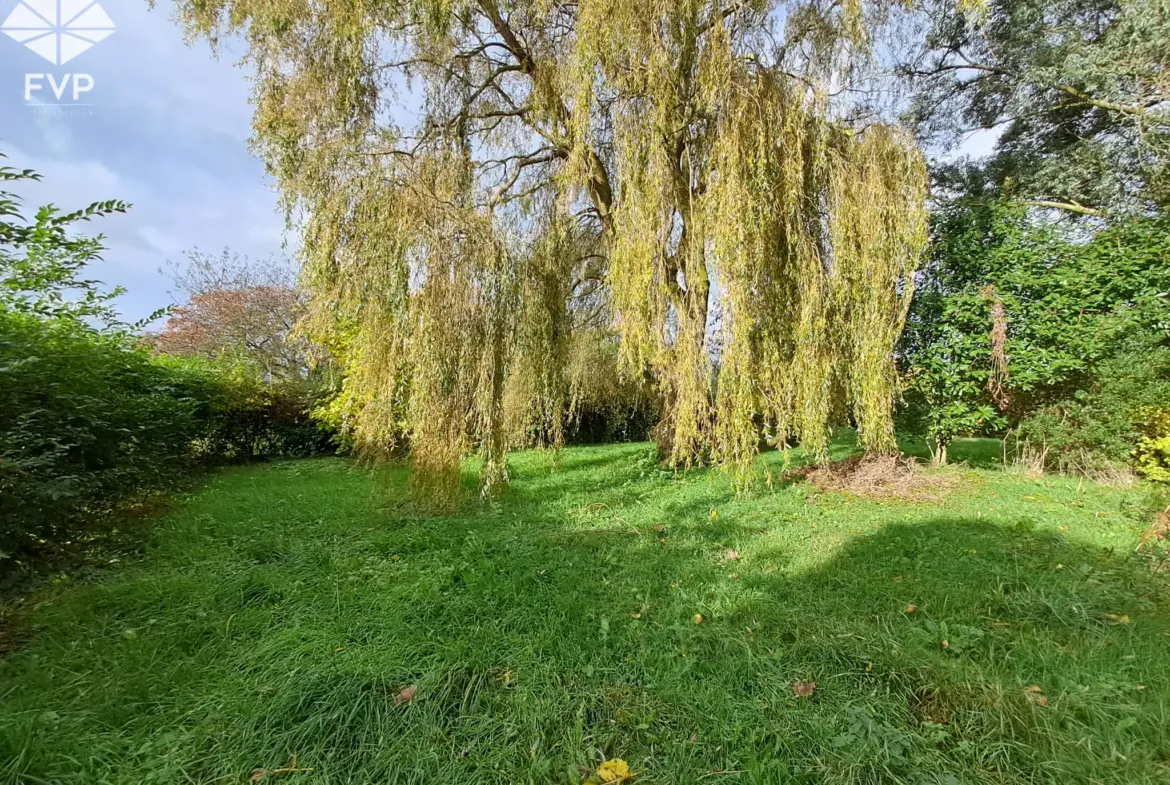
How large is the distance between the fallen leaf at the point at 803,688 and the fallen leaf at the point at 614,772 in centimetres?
81

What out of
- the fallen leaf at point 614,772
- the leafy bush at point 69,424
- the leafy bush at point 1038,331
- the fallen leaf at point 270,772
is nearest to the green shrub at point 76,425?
the leafy bush at point 69,424

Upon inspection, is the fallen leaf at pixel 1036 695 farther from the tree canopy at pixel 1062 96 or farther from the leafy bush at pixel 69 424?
the tree canopy at pixel 1062 96

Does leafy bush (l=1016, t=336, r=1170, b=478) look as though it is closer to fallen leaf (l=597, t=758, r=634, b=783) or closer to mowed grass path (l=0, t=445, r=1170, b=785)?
mowed grass path (l=0, t=445, r=1170, b=785)

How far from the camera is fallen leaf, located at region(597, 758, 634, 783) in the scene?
59.9 inches

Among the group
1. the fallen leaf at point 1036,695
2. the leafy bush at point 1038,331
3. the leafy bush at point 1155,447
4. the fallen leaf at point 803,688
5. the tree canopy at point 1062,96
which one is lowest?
the fallen leaf at point 803,688

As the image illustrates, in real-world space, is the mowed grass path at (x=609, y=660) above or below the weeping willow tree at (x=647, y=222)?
below

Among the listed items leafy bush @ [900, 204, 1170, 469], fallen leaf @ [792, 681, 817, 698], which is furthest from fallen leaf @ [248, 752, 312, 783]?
leafy bush @ [900, 204, 1170, 469]

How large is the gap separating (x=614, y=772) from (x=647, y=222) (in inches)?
168

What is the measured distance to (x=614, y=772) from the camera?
1547 mm

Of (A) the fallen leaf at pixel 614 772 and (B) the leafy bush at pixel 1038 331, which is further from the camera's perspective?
(B) the leafy bush at pixel 1038 331

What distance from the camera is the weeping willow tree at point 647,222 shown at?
170 inches

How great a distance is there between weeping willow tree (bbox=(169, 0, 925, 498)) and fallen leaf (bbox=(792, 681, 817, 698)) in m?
2.76

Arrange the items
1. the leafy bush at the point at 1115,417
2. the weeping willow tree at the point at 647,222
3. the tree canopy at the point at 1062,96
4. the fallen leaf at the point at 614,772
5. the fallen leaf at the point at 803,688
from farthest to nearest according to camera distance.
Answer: the tree canopy at the point at 1062,96 → the leafy bush at the point at 1115,417 → the weeping willow tree at the point at 647,222 → the fallen leaf at the point at 803,688 → the fallen leaf at the point at 614,772

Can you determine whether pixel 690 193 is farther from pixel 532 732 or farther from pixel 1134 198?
pixel 1134 198
